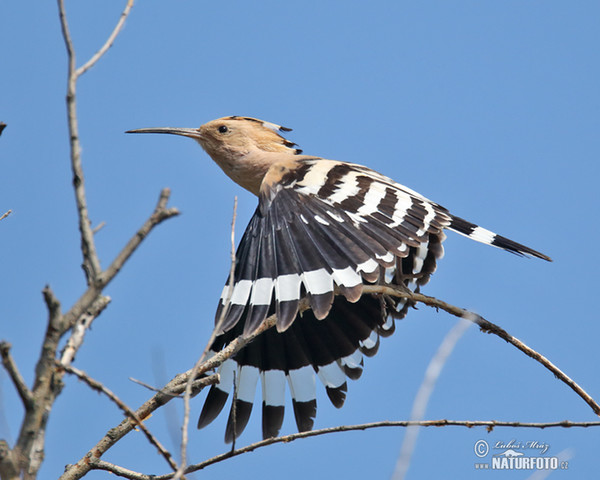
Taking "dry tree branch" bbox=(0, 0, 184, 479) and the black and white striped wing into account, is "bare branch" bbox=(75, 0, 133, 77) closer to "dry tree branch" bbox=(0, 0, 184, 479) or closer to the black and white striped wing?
"dry tree branch" bbox=(0, 0, 184, 479)

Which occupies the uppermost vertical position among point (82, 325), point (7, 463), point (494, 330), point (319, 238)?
point (319, 238)

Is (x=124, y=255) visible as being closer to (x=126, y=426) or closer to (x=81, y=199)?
(x=81, y=199)

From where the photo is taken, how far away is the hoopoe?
7.59 ft

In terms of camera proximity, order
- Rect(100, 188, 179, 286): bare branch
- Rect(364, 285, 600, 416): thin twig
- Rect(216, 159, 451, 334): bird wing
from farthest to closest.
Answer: Rect(216, 159, 451, 334): bird wing → Rect(364, 285, 600, 416): thin twig → Rect(100, 188, 179, 286): bare branch

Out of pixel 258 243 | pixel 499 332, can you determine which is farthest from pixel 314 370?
pixel 499 332

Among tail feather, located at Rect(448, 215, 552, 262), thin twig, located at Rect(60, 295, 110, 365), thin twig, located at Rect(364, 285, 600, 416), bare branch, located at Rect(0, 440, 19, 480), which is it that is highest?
tail feather, located at Rect(448, 215, 552, 262)

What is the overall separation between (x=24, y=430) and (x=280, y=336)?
1705mm

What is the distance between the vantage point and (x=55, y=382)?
4.01 feet

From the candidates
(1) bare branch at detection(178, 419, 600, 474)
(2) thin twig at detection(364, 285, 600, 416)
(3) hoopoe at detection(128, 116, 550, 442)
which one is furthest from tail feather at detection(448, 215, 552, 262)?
(1) bare branch at detection(178, 419, 600, 474)

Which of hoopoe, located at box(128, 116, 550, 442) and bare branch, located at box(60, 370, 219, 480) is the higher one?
hoopoe, located at box(128, 116, 550, 442)

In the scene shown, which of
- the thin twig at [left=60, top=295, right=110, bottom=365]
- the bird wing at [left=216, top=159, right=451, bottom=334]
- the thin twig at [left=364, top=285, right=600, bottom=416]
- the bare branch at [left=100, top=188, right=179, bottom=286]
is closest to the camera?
the bare branch at [left=100, top=188, right=179, bottom=286]

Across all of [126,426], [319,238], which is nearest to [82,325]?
[126,426]

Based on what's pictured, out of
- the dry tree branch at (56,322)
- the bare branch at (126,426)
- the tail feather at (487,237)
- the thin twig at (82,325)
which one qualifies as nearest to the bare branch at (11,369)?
the dry tree branch at (56,322)

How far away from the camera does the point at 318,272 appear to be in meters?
2.32
